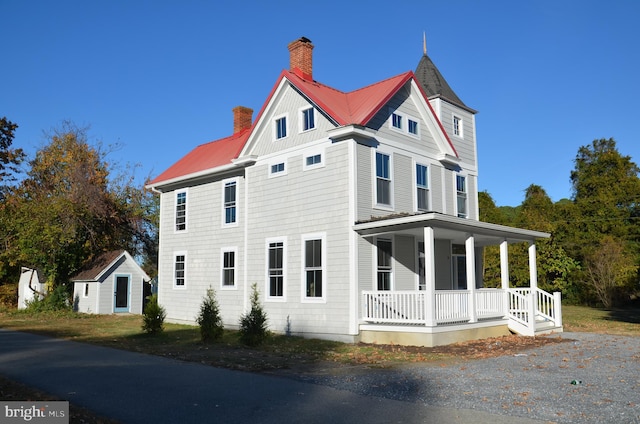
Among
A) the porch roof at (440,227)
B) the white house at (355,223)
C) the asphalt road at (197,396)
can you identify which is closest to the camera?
the asphalt road at (197,396)

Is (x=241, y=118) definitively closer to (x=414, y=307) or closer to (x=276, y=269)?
(x=276, y=269)

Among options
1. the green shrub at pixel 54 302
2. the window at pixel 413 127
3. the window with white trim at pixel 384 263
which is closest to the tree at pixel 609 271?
the window at pixel 413 127

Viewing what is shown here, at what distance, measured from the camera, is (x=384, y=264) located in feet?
57.3

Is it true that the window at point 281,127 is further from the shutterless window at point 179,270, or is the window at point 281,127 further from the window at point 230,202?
the shutterless window at point 179,270

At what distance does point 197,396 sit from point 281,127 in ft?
40.7

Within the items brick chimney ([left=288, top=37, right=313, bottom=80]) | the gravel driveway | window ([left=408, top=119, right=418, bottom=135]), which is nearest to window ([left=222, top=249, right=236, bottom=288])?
brick chimney ([left=288, top=37, right=313, bottom=80])

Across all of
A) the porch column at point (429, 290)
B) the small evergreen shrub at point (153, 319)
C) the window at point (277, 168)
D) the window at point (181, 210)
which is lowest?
the small evergreen shrub at point (153, 319)

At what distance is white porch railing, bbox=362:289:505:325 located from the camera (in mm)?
15406

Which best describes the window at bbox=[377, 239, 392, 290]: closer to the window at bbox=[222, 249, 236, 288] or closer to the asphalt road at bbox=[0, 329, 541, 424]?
the window at bbox=[222, 249, 236, 288]

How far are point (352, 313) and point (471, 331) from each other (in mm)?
3595

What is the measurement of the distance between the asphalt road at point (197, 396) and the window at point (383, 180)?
27.3ft

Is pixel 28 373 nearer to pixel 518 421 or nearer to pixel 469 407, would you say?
pixel 469 407

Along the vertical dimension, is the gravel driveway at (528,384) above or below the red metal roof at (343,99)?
below

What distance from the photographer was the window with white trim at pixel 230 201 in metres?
21.3
